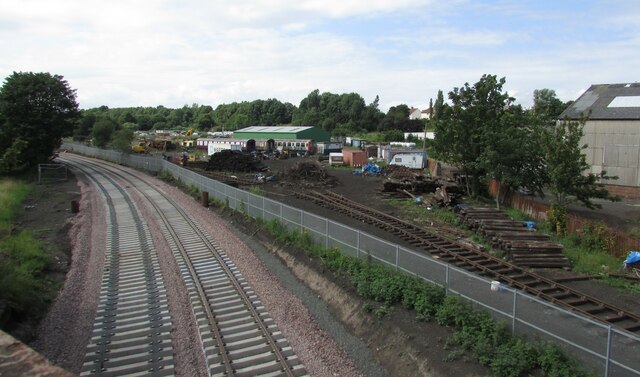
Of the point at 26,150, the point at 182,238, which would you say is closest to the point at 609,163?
the point at 182,238

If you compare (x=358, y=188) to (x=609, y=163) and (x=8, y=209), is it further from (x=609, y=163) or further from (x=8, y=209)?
(x=8, y=209)

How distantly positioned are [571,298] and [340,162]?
46048 millimetres

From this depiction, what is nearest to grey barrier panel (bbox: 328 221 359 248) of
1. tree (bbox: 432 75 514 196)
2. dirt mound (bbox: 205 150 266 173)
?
tree (bbox: 432 75 514 196)

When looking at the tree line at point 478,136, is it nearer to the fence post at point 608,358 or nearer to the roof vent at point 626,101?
the roof vent at point 626,101

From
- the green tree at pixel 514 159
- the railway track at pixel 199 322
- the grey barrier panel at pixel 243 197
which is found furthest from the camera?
the green tree at pixel 514 159

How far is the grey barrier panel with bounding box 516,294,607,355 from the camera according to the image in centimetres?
835

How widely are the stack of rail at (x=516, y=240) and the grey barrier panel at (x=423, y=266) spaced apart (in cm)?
606

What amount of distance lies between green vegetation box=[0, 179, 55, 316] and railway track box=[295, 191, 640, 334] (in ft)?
42.7

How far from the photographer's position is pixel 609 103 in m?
40.8

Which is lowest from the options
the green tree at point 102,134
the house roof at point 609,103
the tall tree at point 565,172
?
the tall tree at point 565,172

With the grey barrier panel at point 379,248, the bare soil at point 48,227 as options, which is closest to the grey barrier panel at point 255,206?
the bare soil at point 48,227

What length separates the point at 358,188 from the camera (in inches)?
1499

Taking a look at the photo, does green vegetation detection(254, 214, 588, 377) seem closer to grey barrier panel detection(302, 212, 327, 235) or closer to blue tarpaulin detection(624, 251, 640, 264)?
grey barrier panel detection(302, 212, 327, 235)

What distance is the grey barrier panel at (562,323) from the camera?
8352mm
